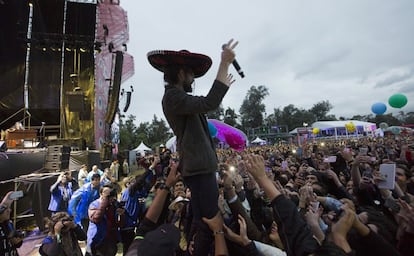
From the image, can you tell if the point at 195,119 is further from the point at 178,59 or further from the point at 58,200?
the point at 58,200

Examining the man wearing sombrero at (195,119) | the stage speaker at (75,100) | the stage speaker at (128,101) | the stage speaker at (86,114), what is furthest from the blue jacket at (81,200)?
the stage speaker at (128,101)

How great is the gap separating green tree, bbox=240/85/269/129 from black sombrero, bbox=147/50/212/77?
6270 centimetres

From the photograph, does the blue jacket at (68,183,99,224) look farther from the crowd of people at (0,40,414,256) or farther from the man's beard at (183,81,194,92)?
the man's beard at (183,81,194,92)

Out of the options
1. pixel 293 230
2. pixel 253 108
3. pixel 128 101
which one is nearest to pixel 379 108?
pixel 293 230

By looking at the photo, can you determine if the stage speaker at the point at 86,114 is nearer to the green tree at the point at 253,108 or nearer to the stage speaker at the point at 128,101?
the stage speaker at the point at 128,101

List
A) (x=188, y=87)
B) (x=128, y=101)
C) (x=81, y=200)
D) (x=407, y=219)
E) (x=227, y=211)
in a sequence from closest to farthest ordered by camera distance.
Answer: (x=407, y=219)
(x=188, y=87)
(x=227, y=211)
(x=81, y=200)
(x=128, y=101)

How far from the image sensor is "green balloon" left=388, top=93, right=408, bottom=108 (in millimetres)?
8727

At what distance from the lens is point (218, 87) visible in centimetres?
141

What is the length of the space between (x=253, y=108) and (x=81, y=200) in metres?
62.9

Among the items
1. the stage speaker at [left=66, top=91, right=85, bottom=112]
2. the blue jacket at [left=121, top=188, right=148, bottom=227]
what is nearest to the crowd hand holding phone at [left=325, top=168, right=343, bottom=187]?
the blue jacket at [left=121, top=188, right=148, bottom=227]

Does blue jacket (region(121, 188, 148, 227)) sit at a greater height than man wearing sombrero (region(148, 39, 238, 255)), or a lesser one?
lesser

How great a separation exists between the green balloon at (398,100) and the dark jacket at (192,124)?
9.88 meters

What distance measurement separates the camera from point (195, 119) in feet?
5.31

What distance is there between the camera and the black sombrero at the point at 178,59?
160cm
